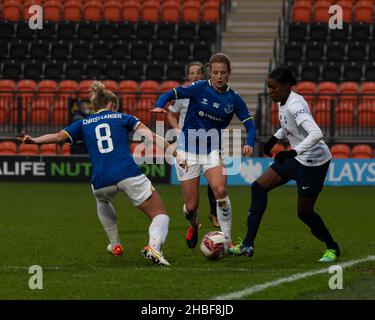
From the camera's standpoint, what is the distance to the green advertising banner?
82.3 ft

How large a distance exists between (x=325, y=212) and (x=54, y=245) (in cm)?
620

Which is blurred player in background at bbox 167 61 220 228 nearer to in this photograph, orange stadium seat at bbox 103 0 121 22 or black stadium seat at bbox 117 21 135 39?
black stadium seat at bbox 117 21 135 39

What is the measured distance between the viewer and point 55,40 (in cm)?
3039

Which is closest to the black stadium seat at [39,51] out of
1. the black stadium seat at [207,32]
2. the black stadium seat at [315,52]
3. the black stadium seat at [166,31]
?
the black stadium seat at [166,31]

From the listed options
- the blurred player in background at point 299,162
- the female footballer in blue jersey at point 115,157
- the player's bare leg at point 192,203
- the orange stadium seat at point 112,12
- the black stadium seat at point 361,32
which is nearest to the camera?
the female footballer in blue jersey at point 115,157

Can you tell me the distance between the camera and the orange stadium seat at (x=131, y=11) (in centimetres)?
3142

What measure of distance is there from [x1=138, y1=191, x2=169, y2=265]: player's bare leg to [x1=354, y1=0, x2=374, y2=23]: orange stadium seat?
1988 cm

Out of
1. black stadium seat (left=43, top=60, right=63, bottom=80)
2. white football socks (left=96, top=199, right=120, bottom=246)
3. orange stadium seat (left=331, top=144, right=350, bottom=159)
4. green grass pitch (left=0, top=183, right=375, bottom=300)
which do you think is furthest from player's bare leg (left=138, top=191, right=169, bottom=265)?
black stadium seat (left=43, top=60, right=63, bottom=80)

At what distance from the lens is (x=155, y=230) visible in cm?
1123

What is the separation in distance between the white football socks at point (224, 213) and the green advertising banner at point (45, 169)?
12661mm

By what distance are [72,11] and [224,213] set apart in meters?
20.0

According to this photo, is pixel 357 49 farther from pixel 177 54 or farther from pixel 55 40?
pixel 55 40

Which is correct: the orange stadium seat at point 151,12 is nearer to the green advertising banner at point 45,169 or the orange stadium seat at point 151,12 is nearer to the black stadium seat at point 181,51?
the black stadium seat at point 181,51

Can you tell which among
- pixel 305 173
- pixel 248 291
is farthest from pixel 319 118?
pixel 248 291
